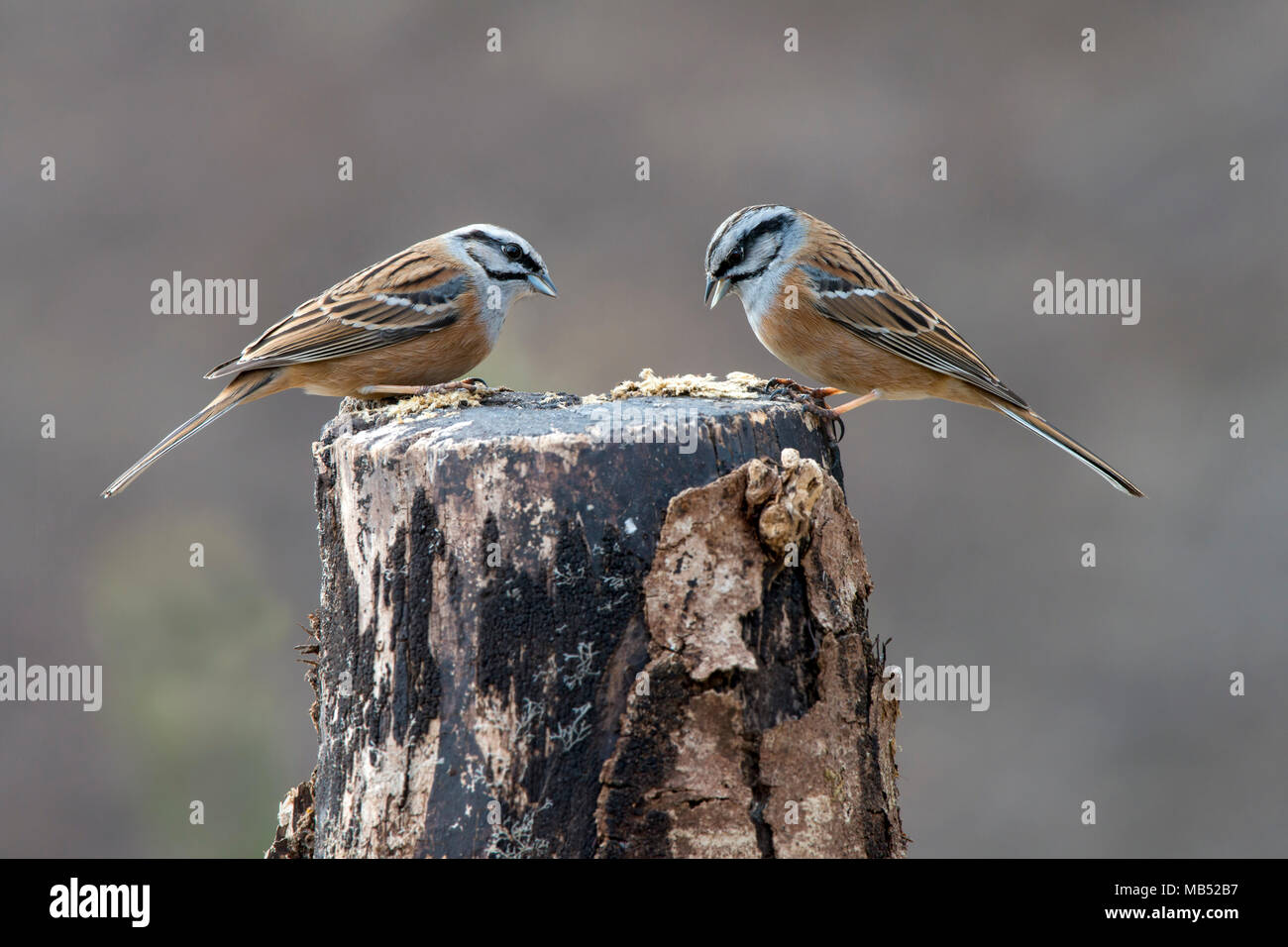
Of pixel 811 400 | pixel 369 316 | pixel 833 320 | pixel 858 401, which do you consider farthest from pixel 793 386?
pixel 369 316

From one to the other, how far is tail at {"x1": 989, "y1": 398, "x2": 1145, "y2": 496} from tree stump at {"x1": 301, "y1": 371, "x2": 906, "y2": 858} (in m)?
2.23

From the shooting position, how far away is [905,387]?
570 cm

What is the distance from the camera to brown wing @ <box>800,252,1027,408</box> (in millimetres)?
5539

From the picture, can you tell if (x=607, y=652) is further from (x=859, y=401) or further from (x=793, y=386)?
(x=859, y=401)

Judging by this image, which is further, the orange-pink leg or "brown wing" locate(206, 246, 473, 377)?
"brown wing" locate(206, 246, 473, 377)

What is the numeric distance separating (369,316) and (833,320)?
2.10 m

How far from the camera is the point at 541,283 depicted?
570cm

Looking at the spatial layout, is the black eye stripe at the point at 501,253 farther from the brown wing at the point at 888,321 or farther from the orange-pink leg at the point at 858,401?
the orange-pink leg at the point at 858,401

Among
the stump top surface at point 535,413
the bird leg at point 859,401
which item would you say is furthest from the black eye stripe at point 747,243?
the stump top surface at point 535,413

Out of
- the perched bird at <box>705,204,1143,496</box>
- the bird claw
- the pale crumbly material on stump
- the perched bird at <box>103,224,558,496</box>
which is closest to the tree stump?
the pale crumbly material on stump

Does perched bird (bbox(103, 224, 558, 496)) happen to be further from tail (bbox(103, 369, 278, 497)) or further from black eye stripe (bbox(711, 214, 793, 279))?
black eye stripe (bbox(711, 214, 793, 279))

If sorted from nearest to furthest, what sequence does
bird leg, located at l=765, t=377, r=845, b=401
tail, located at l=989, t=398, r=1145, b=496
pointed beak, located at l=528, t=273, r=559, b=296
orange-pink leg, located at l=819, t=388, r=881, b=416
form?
bird leg, located at l=765, t=377, r=845, b=401
orange-pink leg, located at l=819, t=388, r=881, b=416
tail, located at l=989, t=398, r=1145, b=496
pointed beak, located at l=528, t=273, r=559, b=296

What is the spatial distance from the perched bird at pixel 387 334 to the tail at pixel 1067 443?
94.9 inches

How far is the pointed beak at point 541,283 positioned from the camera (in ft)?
18.6
